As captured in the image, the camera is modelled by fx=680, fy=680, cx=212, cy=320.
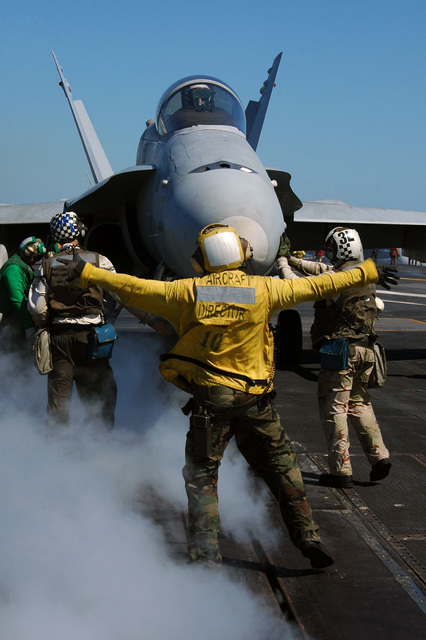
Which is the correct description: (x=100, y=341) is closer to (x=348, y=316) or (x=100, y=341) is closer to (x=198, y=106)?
(x=348, y=316)

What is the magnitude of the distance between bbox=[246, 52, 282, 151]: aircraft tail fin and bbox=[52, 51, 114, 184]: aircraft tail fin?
361cm

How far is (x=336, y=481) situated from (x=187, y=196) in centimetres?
279

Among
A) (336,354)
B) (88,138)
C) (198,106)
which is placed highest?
(198,106)

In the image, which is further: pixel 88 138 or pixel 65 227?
pixel 88 138

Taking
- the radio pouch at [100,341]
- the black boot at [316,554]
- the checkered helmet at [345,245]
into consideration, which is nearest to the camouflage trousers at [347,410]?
the checkered helmet at [345,245]

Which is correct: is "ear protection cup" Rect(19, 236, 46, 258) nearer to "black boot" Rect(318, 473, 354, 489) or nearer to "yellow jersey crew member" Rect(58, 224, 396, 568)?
"yellow jersey crew member" Rect(58, 224, 396, 568)

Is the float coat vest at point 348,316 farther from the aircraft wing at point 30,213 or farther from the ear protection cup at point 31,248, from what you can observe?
the aircraft wing at point 30,213

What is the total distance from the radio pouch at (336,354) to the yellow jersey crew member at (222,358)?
4.34 feet

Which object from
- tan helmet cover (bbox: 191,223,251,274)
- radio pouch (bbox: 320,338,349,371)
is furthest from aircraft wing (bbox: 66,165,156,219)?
tan helmet cover (bbox: 191,223,251,274)

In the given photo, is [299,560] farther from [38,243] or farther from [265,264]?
[38,243]

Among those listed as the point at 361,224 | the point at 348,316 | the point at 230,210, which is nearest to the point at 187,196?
the point at 230,210

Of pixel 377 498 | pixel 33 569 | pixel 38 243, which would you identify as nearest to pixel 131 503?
pixel 33 569

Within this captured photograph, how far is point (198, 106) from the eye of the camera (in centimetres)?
792

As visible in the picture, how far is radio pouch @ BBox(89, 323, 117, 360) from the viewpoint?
499 cm
